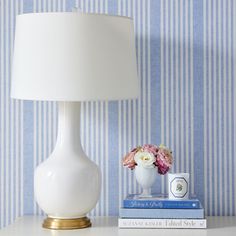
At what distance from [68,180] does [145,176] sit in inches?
11.0

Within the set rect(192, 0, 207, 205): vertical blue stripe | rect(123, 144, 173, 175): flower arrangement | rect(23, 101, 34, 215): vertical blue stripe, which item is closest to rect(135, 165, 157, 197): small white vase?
rect(123, 144, 173, 175): flower arrangement

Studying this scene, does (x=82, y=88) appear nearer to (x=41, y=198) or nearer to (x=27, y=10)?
(x=41, y=198)

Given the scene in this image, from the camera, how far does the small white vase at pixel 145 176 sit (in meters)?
2.23

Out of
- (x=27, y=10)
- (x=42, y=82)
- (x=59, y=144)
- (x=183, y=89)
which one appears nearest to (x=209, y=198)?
(x=183, y=89)

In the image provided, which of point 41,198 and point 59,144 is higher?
point 59,144

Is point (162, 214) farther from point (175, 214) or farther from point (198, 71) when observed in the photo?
point (198, 71)

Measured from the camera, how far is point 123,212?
215cm

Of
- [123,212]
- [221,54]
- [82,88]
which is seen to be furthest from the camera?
[221,54]

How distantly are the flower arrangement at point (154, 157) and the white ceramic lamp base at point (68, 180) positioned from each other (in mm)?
156

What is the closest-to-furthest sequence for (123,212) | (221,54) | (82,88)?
(82,88)
(123,212)
(221,54)

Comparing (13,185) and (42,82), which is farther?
(13,185)

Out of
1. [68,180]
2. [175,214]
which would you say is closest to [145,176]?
[175,214]

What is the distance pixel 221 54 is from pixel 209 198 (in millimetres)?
521

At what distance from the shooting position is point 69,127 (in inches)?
85.6
